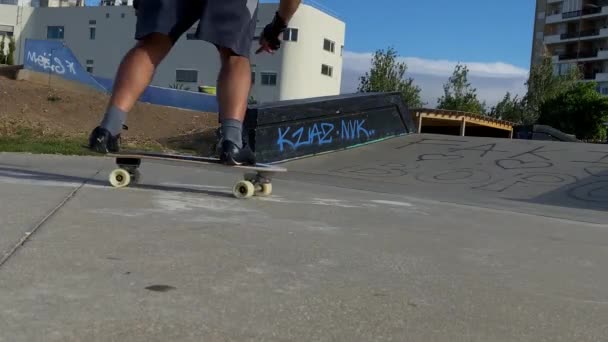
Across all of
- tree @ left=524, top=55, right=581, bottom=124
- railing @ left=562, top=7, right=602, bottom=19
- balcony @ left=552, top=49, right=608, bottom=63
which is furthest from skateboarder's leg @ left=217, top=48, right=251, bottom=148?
railing @ left=562, top=7, right=602, bottom=19

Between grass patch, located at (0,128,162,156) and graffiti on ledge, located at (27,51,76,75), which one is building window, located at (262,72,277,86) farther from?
grass patch, located at (0,128,162,156)

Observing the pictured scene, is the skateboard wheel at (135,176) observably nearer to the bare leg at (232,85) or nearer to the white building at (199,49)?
the bare leg at (232,85)

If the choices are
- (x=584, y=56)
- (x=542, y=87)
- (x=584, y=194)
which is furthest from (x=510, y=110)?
(x=584, y=194)

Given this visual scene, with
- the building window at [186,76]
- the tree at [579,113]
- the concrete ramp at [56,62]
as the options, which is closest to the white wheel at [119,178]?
the concrete ramp at [56,62]

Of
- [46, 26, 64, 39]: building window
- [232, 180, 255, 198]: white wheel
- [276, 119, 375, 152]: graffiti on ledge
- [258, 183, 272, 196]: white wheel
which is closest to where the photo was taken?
[232, 180, 255, 198]: white wheel

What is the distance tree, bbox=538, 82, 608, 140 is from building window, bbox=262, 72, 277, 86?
920 inches

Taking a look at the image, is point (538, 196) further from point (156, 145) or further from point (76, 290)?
point (156, 145)

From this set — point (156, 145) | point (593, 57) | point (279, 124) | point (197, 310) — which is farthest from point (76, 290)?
point (593, 57)

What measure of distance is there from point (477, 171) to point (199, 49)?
48996 millimetres

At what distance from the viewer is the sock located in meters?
4.19

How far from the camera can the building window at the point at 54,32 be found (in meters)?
63.9

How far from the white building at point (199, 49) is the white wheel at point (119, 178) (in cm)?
4790

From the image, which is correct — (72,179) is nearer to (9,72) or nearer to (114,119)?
(114,119)

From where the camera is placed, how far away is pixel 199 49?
57.8m
